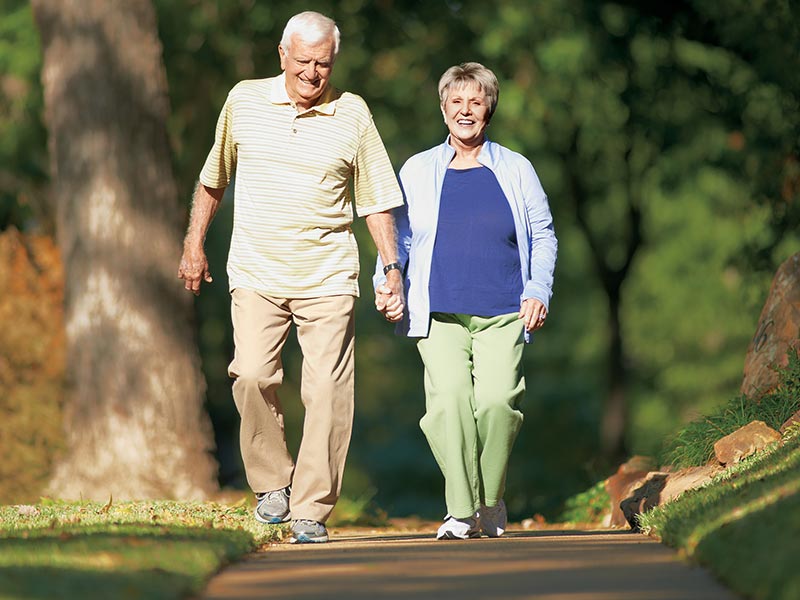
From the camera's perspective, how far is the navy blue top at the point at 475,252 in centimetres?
720

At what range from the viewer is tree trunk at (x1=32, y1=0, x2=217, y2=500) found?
39.5 feet

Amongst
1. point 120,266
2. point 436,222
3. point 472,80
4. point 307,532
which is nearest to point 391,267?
point 436,222

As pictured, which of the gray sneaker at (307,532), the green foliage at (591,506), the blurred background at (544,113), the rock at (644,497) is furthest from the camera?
the blurred background at (544,113)

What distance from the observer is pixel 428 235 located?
729 centimetres

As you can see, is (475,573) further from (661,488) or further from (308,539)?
(661,488)

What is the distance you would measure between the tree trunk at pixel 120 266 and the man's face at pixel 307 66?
214 inches

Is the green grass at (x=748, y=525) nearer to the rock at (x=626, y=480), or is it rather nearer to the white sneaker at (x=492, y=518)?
the white sneaker at (x=492, y=518)

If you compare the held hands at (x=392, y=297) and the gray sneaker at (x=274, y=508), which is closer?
the held hands at (x=392, y=297)

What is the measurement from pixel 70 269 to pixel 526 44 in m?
4.55

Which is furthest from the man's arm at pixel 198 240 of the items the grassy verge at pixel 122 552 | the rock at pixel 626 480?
the rock at pixel 626 480

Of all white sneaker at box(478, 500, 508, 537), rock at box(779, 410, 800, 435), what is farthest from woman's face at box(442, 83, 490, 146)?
rock at box(779, 410, 800, 435)

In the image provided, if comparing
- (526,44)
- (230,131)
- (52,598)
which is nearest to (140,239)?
(526,44)

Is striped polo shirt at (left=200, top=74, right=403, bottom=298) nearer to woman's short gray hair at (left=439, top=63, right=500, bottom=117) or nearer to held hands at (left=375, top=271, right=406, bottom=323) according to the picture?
held hands at (left=375, top=271, right=406, bottom=323)

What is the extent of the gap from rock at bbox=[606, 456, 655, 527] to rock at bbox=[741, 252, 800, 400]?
1033 mm
